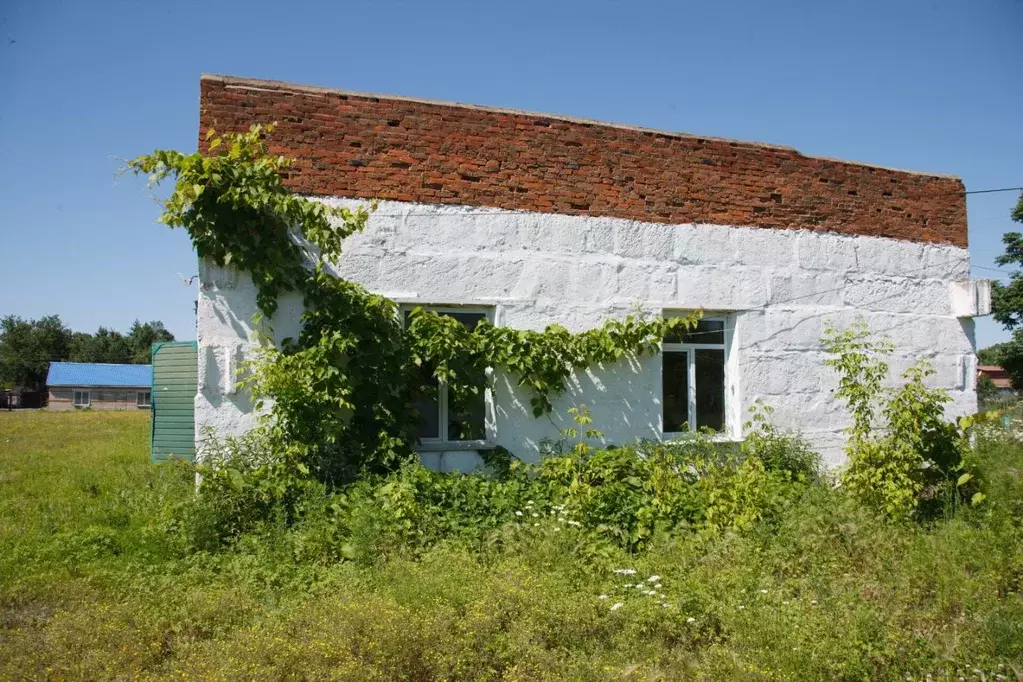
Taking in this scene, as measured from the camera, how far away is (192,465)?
6484mm

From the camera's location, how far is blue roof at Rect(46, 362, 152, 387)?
58.1 metres

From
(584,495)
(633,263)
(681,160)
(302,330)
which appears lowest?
(584,495)

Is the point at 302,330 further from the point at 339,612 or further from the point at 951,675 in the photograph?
the point at 951,675

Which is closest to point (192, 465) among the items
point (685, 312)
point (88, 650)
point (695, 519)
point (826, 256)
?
point (88, 650)

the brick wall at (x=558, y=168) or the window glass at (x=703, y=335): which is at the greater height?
the brick wall at (x=558, y=168)

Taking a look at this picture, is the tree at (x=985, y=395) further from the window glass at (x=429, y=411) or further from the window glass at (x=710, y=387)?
the window glass at (x=429, y=411)

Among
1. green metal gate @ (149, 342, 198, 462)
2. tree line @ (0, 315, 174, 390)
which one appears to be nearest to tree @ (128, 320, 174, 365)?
tree line @ (0, 315, 174, 390)

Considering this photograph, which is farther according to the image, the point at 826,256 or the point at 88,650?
the point at 826,256

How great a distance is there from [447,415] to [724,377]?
335cm

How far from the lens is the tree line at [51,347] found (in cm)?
6694

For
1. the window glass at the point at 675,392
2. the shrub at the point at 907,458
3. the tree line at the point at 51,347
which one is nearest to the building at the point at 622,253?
the window glass at the point at 675,392

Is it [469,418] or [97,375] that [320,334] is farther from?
[97,375]

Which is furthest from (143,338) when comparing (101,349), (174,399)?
(174,399)

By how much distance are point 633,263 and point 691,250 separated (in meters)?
0.77
